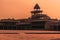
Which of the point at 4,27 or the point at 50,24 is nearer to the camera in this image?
the point at 50,24

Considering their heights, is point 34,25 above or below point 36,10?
below

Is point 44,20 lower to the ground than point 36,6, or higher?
lower

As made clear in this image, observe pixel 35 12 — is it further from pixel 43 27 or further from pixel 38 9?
pixel 43 27

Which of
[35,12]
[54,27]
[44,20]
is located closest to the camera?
[54,27]

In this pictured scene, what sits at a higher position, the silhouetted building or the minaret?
the minaret

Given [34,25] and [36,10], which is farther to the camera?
[36,10]

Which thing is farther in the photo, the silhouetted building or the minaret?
the minaret

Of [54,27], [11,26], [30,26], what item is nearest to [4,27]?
[11,26]

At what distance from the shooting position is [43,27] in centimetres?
299

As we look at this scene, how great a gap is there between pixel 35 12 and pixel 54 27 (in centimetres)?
114

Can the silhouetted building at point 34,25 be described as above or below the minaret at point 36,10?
below

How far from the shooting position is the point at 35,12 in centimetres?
381

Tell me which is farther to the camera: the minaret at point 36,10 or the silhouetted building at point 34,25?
the minaret at point 36,10

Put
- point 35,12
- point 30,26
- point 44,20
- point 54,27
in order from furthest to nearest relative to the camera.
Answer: point 35,12 < point 44,20 < point 30,26 < point 54,27
